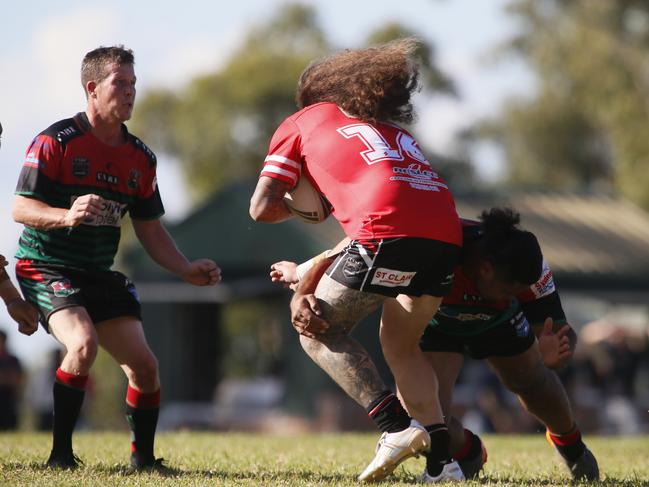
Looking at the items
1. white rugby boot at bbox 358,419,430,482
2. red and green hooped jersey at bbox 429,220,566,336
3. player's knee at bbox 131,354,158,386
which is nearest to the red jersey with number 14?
red and green hooped jersey at bbox 429,220,566,336

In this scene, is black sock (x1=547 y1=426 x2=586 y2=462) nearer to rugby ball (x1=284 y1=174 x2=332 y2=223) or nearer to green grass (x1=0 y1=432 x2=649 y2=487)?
green grass (x1=0 y1=432 x2=649 y2=487)

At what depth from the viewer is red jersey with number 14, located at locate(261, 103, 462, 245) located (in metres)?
5.84

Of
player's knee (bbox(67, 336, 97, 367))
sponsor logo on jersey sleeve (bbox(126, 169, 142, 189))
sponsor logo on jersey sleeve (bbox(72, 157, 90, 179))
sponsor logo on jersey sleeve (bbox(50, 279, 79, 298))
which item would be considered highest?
sponsor logo on jersey sleeve (bbox(72, 157, 90, 179))

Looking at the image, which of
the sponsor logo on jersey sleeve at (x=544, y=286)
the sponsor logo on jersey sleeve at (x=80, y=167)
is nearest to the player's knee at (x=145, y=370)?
the sponsor logo on jersey sleeve at (x=80, y=167)

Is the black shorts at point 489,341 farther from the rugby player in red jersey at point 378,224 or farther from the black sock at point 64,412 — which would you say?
the black sock at point 64,412

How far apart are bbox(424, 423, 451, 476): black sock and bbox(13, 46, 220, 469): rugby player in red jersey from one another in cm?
163

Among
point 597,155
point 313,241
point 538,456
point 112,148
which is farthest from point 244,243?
point 597,155

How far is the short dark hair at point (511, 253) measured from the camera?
20.2 feet

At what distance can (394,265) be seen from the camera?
5.84 metres

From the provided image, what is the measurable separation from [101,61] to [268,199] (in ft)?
4.99

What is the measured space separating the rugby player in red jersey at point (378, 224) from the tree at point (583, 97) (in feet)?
99.1

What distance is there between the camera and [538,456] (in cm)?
923

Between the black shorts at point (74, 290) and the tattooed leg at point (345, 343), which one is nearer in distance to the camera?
the tattooed leg at point (345, 343)

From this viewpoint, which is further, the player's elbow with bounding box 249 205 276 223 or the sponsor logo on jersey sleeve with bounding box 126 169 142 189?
the sponsor logo on jersey sleeve with bounding box 126 169 142 189
